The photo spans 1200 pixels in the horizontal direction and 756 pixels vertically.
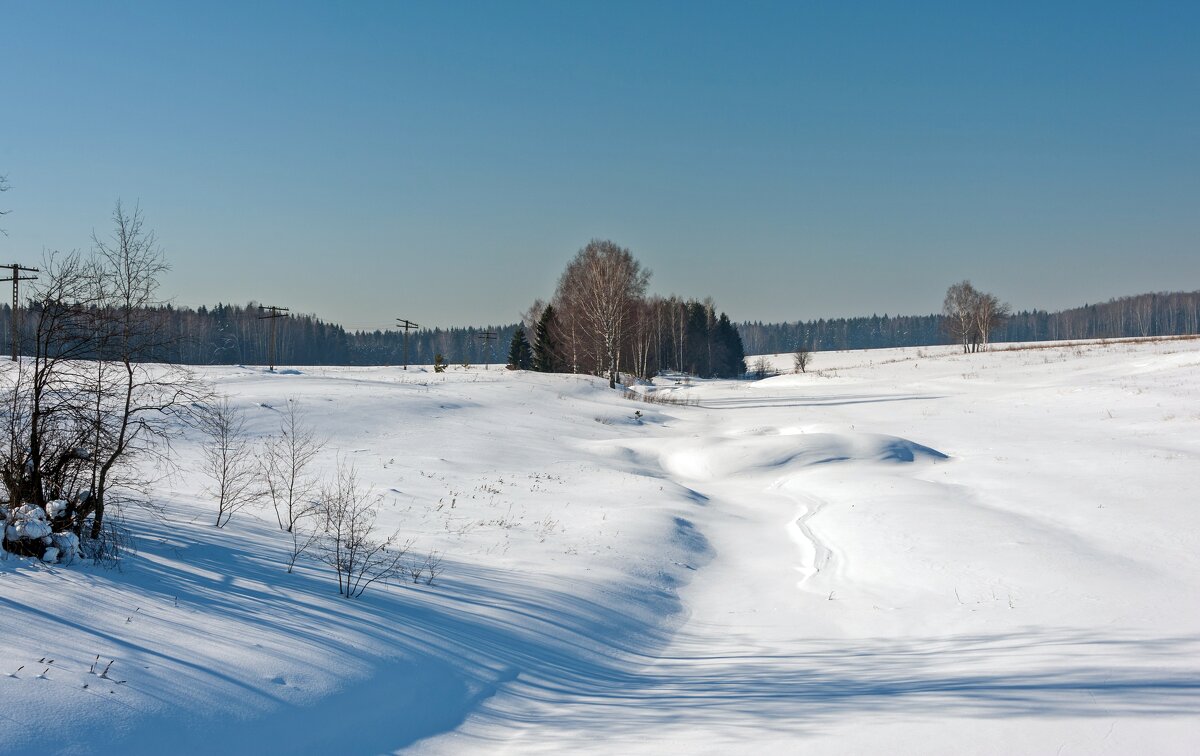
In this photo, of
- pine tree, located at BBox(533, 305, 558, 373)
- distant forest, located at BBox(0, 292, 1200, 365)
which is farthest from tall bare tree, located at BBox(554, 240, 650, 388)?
distant forest, located at BBox(0, 292, 1200, 365)

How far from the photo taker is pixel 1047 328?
187 meters

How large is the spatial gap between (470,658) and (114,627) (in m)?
2.85

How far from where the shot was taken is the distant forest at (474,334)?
108 m

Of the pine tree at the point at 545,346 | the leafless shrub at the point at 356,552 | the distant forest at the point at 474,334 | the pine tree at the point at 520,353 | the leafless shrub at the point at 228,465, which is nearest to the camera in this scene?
the leafless shrub at the point at 356,552

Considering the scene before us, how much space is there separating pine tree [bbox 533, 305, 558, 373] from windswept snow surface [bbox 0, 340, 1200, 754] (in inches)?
1679

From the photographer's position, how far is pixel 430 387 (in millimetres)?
33500

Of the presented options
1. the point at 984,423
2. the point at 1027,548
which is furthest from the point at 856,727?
the point at 984,423

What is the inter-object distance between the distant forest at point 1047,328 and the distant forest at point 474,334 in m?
0.22

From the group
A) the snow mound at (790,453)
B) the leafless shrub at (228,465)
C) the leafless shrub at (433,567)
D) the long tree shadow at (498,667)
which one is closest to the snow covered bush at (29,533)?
the long tree shadow at (498,667)

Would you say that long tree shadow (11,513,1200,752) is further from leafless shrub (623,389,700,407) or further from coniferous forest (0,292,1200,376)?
coniferous forest (0,292,1200,376)

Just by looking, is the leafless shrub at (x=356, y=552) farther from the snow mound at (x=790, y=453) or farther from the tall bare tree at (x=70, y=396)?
the snow mound at (x=790, y=453)

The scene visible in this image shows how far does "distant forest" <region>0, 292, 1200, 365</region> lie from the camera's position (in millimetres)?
107688

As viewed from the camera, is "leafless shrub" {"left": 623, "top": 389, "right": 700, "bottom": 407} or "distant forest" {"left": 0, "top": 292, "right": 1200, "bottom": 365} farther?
"distant forest" {"left": 0, "top": 292, "right": 1200, "bottom": 365}

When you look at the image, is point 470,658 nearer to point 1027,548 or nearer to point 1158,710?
point 1158,710
